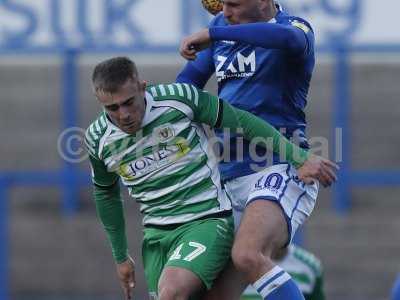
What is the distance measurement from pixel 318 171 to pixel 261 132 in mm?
340

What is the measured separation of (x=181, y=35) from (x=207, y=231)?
6.21 m

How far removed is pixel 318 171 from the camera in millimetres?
5980

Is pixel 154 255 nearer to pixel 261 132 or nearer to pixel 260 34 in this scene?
pixel 261 132

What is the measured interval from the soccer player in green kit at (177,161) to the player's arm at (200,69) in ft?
1.88

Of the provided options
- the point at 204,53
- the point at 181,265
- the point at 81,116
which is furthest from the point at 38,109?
the point at 181,265

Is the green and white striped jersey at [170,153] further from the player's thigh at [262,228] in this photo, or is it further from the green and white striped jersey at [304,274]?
the green and white striped jersey at [304,274]

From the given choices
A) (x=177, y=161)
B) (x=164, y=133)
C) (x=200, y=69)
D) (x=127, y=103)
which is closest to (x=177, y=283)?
(x=177, y=161)

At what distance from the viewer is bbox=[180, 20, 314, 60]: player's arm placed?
6.00 metres

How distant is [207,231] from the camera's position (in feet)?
20.1

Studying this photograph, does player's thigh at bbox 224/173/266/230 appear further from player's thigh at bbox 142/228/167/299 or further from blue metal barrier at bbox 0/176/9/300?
blue metal barrier at bbox 0/176/9/300

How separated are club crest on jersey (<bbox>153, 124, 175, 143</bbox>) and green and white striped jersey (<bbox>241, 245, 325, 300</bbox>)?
2.59 meters

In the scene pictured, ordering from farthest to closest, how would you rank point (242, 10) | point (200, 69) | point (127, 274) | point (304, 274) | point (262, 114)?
point (304, 274) → point (200, 69) → point (127, 274) → point (262, 114) → point (242, 10)

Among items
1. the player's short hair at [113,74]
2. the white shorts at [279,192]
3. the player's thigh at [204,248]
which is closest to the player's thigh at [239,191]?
the white shorts at [279,192]

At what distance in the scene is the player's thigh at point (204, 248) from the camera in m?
6.03
